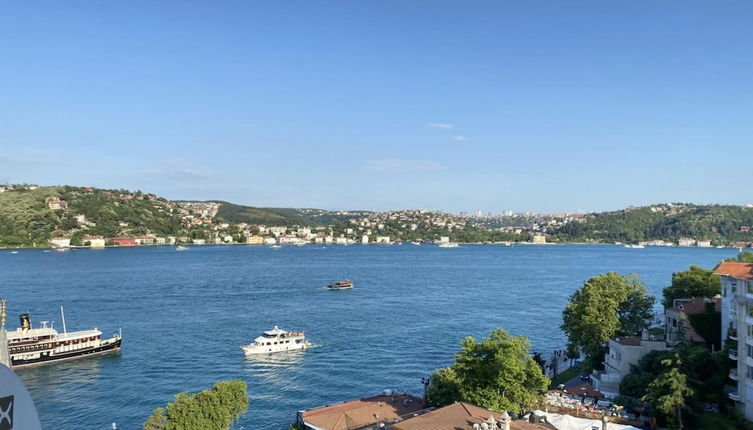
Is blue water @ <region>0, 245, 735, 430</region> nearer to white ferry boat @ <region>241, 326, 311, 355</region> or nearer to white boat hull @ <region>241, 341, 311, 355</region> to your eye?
white boat hull @ <region>241, 341, 311, 355</region>

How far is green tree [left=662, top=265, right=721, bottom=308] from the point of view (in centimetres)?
3703

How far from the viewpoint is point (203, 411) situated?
66.1ft

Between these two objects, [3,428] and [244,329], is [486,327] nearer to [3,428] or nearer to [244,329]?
[244,329]

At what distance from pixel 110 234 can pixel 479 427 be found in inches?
7706

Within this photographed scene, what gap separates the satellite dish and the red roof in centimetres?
2425

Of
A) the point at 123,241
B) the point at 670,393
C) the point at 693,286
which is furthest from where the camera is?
the point at 123,241

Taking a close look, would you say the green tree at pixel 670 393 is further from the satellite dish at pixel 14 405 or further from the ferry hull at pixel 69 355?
the ferry hull at pixel 69 355

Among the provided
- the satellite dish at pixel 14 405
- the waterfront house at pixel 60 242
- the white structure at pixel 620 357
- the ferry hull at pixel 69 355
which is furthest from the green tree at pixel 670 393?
the waterfront house at pixel 60 242

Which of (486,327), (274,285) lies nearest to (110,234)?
(274,285)

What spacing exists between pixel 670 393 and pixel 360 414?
38.9 ft

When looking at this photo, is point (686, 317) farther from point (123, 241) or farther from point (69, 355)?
point (123, 241)

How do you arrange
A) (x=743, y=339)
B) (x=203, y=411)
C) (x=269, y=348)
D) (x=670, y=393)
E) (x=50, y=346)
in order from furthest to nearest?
(x=269, y=348) < (x=50, y=346) < (x=743, y=339) < (x=670, y=393) < (x=203, y=411)

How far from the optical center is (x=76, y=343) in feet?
136

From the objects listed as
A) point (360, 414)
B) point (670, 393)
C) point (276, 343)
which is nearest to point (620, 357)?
point (670, 393)
